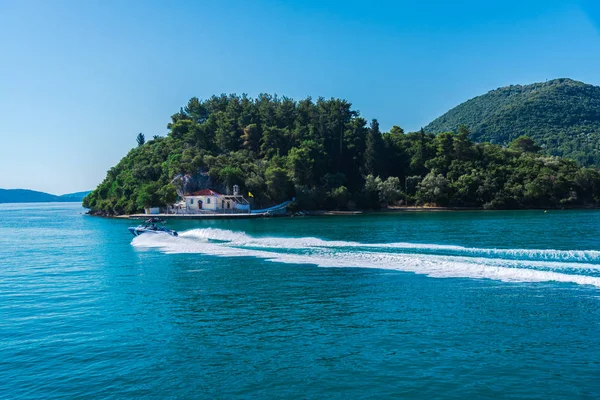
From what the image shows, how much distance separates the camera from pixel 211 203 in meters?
78.1

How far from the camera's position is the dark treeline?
85.3 m

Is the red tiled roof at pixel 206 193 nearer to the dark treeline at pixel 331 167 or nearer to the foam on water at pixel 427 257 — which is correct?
the dark treeline at pixel 331 167

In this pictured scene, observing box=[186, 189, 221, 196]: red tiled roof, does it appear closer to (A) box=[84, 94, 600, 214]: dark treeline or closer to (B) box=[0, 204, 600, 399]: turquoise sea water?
(A) box=[84, 94, 600, 214]: dark treeline

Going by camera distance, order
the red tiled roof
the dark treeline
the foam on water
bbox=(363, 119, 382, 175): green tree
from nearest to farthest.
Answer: the foam on water, the red tiled roof, the dark treeline, bbox=(363, 119, 382, 175): green tree

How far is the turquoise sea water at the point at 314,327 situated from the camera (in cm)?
1010

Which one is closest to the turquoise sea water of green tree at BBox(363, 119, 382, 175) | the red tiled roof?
the red tiled roof

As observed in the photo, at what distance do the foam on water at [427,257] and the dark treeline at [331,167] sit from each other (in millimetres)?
49551

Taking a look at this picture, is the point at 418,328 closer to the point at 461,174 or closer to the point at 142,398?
the point at 142,398

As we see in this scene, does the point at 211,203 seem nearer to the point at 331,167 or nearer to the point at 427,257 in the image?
the point at 331,167

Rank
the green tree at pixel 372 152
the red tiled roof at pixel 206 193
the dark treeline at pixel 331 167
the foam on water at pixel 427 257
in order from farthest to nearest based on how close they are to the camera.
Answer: the green tree at pixel 372 152 < the dark treeline at pixel 331 167 < the red tiled roof at pixel 206 193 < the foam on water at pixel 427 257

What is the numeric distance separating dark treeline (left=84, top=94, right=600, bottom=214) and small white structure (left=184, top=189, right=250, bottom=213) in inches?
194

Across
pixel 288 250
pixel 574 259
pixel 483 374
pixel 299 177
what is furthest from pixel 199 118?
pixel 483 374

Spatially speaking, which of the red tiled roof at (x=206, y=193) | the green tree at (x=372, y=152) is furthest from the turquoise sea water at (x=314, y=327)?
the green tree at (x=372, y=152)

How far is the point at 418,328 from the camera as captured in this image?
1350 centimetres
